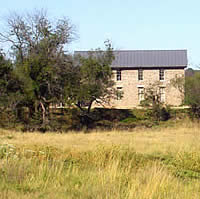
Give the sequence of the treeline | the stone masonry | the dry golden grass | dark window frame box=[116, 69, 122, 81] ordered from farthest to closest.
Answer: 1. dark window frame box=[116, 69, 122, 81]
2. the stone masonry
3. the treeline
4. the dry golden grass

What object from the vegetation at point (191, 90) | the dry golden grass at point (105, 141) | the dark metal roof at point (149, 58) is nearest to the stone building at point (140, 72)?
the dark metal roof at point (149, 58)

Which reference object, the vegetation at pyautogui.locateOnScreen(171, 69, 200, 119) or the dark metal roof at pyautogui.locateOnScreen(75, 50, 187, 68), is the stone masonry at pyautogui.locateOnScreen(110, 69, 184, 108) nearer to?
the dark metal roof at pyautogui.locateOnScreen(75, 50, 187, 68)

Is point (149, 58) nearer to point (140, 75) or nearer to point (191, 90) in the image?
point (140, 75)

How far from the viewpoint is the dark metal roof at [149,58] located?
168 feet

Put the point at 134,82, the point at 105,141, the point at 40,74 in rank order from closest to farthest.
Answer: the point at 105,141 → the point at 40,74 → the point at 134,82

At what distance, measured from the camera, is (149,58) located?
52312mm

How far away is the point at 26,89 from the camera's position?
3158cm

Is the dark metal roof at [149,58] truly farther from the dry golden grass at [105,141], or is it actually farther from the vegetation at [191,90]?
the dry golden grass at [105,141]

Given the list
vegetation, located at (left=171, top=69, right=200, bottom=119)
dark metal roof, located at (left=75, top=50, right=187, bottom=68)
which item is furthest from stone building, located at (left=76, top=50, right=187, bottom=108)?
vegetation, located at (left=171, top=69, right=200, bottom=119)

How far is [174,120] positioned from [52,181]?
34.5 m

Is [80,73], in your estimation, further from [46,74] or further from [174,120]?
[174,120]

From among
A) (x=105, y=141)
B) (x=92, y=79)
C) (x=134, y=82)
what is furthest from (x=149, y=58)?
(x=105, y=141)

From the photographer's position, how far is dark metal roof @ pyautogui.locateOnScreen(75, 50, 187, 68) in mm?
51250

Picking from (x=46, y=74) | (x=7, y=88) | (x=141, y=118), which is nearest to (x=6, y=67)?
(x=7, y=88)
